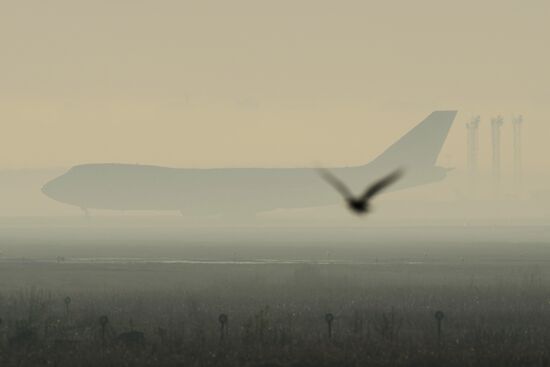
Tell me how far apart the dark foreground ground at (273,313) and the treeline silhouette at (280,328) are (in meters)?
0.06

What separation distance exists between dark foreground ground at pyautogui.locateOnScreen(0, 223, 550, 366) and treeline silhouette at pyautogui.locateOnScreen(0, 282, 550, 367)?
58 millimetres

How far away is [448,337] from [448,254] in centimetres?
6345

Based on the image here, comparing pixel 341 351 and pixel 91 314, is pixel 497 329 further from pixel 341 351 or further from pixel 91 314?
pixel 91 314

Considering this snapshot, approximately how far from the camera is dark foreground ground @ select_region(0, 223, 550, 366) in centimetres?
3127

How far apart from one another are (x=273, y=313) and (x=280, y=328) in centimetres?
541

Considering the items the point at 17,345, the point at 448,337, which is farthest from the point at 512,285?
the point at 17,345

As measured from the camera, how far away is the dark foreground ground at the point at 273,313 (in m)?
31.3

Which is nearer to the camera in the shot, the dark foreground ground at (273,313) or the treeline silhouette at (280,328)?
the treeline silhouette at (280,328)

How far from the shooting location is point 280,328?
38.4 meters

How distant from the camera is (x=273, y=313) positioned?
43.8 meters

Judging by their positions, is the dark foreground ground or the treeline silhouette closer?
the treeline silhouette

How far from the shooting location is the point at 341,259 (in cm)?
9100

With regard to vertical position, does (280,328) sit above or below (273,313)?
below

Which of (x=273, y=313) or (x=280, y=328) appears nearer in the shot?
(x=280, y=328)
